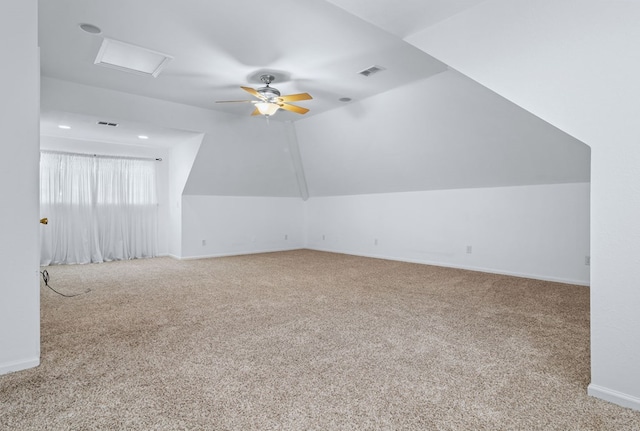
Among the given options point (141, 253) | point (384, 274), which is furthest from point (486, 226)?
point (141, 253)

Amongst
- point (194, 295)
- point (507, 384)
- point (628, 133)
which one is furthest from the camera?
point (194, 295)

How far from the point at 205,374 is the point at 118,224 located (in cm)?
576

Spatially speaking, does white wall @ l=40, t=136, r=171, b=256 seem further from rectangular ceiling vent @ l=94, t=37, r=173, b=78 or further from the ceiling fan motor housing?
the ceiling fan motor housing

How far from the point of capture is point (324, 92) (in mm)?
4785

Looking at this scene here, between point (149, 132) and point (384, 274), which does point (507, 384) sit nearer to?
point (384, 274)

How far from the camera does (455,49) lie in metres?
2.42

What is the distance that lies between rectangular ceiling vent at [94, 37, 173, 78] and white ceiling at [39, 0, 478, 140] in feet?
0.27

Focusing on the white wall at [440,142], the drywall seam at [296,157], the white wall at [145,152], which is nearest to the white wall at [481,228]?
the white wall at [440,142]

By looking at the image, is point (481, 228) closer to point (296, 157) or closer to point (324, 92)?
point (324, 92)

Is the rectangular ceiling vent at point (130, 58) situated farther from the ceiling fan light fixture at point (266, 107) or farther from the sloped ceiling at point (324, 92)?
→ the ceiling fan light fixture at point (266, 107)

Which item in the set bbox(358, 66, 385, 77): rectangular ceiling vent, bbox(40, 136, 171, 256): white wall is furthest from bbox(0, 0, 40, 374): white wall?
bbox(40, 136, 171, 256): white wall

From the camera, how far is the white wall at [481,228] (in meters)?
4.40

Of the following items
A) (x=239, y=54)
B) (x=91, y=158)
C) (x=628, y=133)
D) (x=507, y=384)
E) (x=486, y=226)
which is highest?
(x=239, y=54)

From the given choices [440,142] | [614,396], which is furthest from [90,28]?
[614,396]
